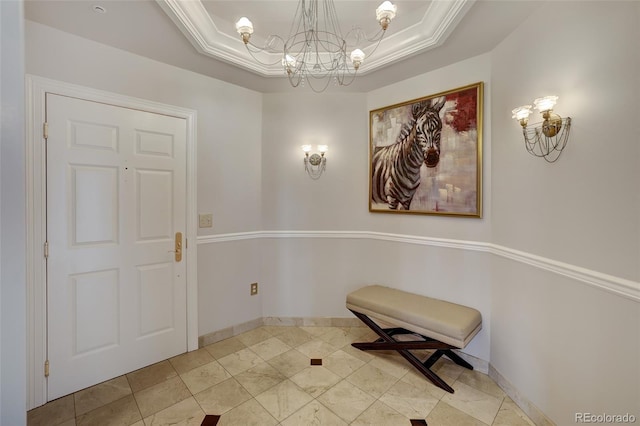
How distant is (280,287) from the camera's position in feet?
9.80

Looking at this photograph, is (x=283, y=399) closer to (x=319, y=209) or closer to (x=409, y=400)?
(x=409, y=400)

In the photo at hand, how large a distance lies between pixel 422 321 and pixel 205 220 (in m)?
2.10

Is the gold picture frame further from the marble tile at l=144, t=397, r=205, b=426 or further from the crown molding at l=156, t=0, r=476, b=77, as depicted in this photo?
the marble tile at l=144, t=397, r=205, b=426

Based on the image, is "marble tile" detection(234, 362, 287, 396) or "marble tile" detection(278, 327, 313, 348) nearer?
"marble tile" detection(234, 362, 287, 396)

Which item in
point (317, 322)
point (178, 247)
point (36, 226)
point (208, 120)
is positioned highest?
point (208, 120)

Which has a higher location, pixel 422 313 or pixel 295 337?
pixel 422 313

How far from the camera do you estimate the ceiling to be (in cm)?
165

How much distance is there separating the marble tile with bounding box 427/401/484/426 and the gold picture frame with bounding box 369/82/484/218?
142 centimetres

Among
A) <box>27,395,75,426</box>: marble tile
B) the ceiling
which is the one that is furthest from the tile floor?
the ceiling

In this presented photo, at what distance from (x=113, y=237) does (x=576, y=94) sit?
317 centimetres

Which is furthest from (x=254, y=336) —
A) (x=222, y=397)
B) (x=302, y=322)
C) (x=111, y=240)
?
(x=111, y=240)

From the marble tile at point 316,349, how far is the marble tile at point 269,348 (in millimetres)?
152

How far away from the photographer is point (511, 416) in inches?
67.7

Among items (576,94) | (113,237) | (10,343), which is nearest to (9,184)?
(10,343)
